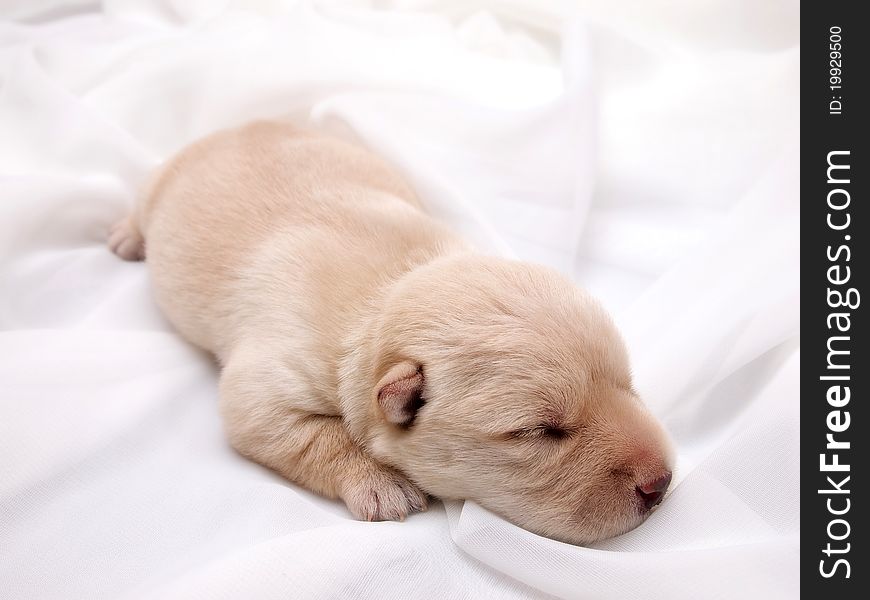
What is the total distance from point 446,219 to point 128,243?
3.94 feet

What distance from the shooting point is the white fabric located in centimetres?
180

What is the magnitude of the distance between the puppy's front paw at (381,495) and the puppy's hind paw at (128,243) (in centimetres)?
157

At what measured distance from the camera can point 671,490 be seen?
1.90 metres

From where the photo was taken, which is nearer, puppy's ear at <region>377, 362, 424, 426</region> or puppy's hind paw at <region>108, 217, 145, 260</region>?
puppy's ear at <region>377, 362, 424, 426</region>

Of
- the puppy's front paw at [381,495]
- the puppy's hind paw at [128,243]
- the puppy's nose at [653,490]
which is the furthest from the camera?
the puppy's hind paw at [128,243]

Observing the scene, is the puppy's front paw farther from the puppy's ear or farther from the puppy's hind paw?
the puppy's hind paw

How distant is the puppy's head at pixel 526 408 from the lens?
1769 millimetres

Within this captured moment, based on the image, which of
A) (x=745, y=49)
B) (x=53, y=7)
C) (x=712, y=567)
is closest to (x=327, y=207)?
(x=712, y=567)

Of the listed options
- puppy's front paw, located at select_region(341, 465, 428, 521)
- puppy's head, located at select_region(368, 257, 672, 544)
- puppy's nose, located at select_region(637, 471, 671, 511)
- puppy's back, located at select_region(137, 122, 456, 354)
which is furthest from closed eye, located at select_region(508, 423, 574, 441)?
puppy's back, located at select_region(137, 122, 456, 354)

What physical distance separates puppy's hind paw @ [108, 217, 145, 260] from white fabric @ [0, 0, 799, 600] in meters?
0.06

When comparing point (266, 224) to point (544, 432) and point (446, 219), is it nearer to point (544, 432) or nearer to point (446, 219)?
point (446, 219)

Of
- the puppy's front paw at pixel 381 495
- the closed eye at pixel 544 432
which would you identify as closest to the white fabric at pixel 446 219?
the puppy's front paw at pixel 381 495
